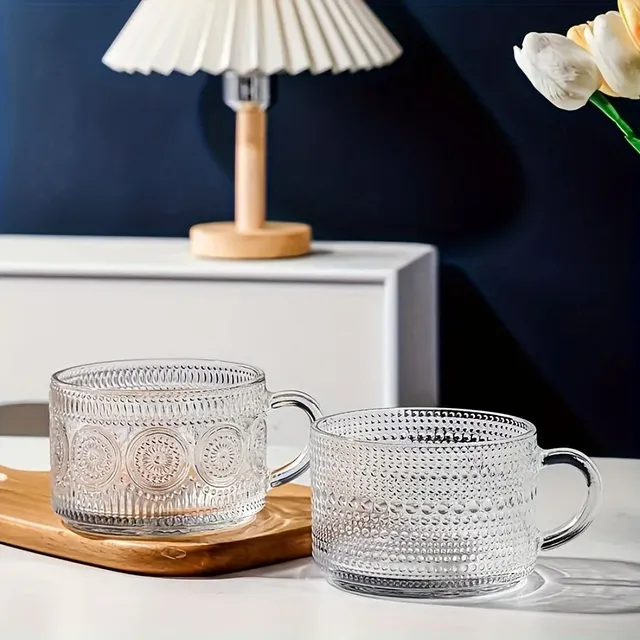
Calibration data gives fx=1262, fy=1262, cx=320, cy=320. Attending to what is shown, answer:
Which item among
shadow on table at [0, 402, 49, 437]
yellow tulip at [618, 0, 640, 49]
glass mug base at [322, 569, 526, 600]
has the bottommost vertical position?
shadow on table at [0, 402, 49, 437]

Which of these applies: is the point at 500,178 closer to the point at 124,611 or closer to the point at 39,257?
the point at 39,257

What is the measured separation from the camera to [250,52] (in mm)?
1757

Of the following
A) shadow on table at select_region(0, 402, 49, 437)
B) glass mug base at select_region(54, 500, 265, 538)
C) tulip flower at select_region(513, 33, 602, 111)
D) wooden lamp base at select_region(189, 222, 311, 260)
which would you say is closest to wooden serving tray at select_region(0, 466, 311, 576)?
glass mug base at select_region(54, 500, 265, 538)

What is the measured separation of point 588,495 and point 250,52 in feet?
4.07

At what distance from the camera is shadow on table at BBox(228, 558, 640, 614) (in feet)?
1.99

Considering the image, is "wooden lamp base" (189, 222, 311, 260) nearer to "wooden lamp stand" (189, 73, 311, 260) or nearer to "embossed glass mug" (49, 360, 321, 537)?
"wooden lamp stand" (189, 73, 311, 260)

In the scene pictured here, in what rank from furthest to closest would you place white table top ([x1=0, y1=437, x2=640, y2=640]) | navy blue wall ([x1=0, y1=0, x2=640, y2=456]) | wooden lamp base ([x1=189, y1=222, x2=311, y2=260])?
navy blue wall ([x1=0, y1=0, x2=640, y2=456]) → wooden lamp base ([x1=189, y1=222, x2=311, y2=260]) → white table top ([x1=0, y1=437, x2=640, y2=640])

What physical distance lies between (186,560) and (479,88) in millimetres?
1588

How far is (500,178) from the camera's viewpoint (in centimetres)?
213

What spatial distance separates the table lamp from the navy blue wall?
26 cm

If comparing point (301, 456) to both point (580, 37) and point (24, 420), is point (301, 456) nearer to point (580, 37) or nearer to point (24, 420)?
point (580, 37)

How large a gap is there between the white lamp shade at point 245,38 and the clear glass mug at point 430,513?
1.21m

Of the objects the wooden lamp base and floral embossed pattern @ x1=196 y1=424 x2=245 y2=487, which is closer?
floral embossed pattern @ x1=196 y1=424 x2=245 y2=487

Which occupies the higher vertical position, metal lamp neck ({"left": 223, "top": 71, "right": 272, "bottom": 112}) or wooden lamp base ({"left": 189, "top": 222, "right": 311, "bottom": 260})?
metal lamp neck ({"left": 223, "top": 71, "right": 272, "bottom": 112})
